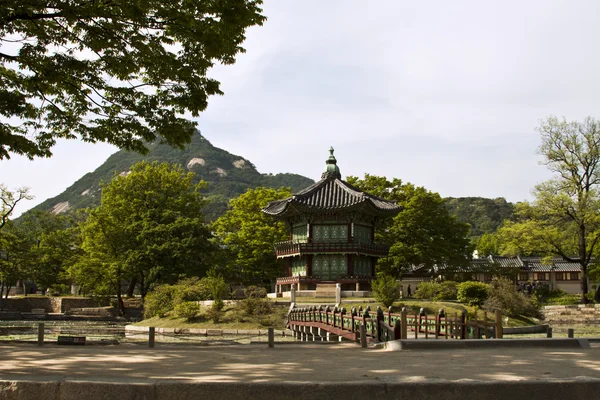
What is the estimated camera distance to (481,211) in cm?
13312

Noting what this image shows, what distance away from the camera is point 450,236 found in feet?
169

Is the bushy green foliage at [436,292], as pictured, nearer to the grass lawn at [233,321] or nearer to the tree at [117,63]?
the grass lawn at [233,321]

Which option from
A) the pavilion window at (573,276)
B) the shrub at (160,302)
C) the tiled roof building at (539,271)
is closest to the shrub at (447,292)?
the shrub at (160,302)

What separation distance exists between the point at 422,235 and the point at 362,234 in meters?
7.06

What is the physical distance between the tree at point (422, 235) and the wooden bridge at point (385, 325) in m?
19.6

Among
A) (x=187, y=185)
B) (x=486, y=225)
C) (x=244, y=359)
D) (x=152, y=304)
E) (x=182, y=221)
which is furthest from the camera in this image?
(x=486, y=225)

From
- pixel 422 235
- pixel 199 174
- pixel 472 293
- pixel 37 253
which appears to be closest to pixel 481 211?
pixel 199 174

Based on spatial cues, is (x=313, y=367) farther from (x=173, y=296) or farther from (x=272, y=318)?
(x=173, y=296)

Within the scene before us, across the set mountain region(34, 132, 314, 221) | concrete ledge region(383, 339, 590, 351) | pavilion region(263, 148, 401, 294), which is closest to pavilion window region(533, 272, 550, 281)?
pavilion region(263, 148, 401, 294)

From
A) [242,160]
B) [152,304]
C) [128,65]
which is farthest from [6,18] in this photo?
[242,160]

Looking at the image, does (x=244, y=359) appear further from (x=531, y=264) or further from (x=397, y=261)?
(x=531, y=264)

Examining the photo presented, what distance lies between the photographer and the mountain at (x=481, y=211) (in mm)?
124438

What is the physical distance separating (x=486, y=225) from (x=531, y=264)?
51.1 meters

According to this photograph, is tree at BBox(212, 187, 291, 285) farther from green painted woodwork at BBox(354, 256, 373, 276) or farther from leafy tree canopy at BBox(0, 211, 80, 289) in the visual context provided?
leafy tree canopy at BBox(0, 211, 80, 289)
